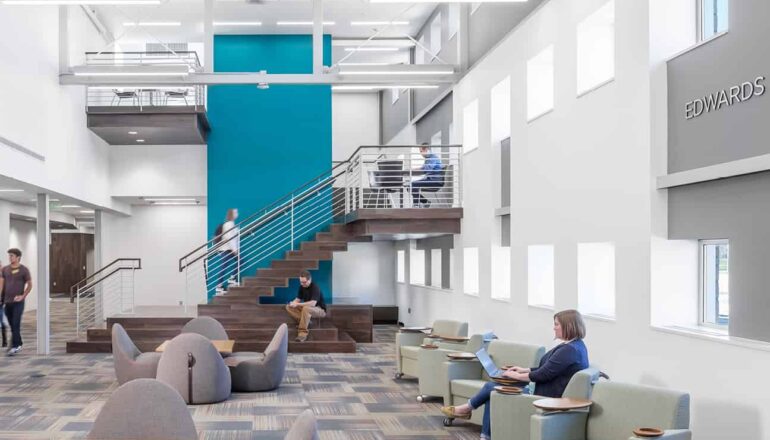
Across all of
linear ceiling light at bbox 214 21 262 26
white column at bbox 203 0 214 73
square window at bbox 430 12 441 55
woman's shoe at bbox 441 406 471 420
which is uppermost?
linear ceiling light at bbox 214 21 262 26

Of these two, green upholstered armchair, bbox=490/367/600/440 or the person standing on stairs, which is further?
the person standing on stairs

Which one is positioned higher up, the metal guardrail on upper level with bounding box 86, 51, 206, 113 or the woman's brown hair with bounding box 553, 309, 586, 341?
the metal guardrail on upper level with bounding box 86, 51, 206, 113

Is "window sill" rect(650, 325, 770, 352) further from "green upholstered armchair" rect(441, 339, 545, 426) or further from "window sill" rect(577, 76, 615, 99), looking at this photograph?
"window sill" rect(577, 76, 615, 99)

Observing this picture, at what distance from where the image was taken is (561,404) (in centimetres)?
568

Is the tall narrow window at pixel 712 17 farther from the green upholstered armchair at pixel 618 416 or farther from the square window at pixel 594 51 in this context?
the green upholstered armchair at pixel 618 416

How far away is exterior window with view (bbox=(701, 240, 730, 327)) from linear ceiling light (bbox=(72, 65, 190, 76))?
8.36m

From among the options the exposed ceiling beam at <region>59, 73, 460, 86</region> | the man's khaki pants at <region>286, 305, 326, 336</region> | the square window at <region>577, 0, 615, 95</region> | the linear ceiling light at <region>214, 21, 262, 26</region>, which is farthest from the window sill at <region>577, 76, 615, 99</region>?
the linear ceiling light at <region>214, 21, 262, 26</region>

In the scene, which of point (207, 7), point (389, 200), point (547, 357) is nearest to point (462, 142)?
point (389, 200)

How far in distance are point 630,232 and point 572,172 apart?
1.60m

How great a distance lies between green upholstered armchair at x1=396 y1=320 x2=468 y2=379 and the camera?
1029 cm

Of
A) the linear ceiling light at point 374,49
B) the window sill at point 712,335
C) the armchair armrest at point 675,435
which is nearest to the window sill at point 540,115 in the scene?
the window sill at point 712,335

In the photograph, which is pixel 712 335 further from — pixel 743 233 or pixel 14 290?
pixel 14 290

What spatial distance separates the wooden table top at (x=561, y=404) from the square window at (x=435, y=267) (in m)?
10.0

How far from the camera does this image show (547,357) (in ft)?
21.4
